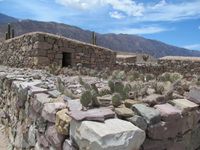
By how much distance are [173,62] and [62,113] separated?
1395 centimetres

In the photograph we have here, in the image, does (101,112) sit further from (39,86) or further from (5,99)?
(5,99)

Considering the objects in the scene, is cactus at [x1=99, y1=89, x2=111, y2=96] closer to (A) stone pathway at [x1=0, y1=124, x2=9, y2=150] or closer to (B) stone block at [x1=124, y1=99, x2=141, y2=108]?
(B) stone block at [x1=124, y1=99, x2=141, y2=108]

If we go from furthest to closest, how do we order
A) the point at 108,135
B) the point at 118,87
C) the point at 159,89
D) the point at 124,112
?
the point at 159,89
the point at 118,87
the point at 124,112
the point at 108,135

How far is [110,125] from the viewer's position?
3.13 meters

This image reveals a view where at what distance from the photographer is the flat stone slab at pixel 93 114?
3.21 meters

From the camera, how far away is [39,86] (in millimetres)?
5328

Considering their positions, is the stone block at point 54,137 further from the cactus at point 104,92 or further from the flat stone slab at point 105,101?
the cactus at point 104,92

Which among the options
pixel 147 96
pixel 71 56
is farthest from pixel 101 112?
pixel 71 56

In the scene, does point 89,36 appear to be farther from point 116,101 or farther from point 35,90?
point 116,101

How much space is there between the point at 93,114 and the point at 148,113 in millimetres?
558

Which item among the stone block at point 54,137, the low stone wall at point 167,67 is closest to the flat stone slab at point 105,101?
the stone block at point 54,137

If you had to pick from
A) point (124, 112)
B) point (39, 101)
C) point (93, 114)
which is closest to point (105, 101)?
point (124, 112)

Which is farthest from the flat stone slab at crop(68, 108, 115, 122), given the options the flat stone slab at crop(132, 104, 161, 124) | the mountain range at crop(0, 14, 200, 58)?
the mountain range at crop(0, 14, 200, 58)

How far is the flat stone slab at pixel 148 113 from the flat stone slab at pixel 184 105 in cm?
51
